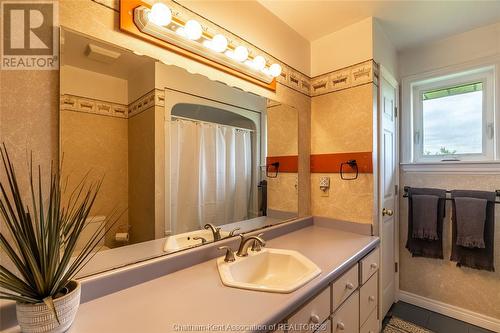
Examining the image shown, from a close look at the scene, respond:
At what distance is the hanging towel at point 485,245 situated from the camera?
5.65 feet

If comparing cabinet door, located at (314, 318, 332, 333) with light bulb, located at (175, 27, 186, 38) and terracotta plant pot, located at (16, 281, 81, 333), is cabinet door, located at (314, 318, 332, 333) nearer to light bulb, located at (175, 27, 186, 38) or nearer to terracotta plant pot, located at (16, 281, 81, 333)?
terracotta plant pot, located at (16, 281, 81, 333)

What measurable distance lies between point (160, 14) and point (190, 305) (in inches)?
44.8

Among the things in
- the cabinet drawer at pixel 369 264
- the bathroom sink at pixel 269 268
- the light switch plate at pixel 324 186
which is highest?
the light switch plate at pixel 324 186

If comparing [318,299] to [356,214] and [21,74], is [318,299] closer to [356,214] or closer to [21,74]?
[356,214]

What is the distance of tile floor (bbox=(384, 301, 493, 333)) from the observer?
179cm

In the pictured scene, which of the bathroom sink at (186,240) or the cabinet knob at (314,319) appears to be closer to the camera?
the cabinet knob at (314,319)

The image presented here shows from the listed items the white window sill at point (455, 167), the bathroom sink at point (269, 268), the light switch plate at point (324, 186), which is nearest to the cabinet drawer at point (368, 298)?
the bathroom sink at point (269, 268)

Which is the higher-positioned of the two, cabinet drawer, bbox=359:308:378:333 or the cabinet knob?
the cabinet knob

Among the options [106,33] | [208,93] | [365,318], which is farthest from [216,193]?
[365,318]

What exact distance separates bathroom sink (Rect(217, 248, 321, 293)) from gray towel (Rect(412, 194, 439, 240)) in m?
1.40

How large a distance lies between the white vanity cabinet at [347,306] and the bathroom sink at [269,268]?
13 cm

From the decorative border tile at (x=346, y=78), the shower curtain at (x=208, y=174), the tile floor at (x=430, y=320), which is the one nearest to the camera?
the shower curtain at (x=208, y=174)

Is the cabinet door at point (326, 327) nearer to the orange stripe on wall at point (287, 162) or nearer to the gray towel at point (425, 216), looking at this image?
the orange stripe on wall at point (287, 162)

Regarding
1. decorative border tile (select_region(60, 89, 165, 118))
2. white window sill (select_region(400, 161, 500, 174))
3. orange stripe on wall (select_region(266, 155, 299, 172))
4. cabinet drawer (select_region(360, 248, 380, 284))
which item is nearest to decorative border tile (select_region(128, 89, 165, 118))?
decorative border tile (select_region(60, 89, 165, 118))
